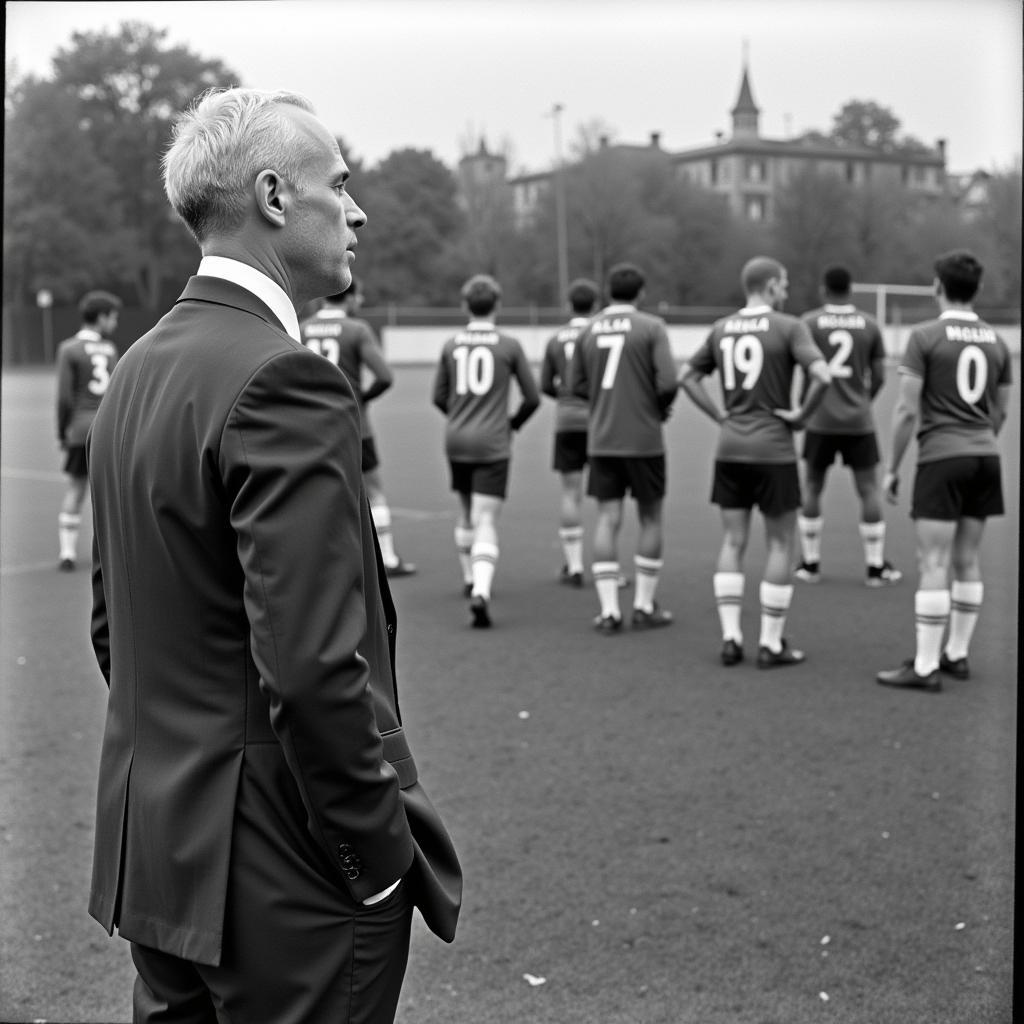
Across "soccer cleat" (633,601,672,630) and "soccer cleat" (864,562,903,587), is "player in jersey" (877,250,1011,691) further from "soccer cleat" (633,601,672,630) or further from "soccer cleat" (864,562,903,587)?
"soccer cleat" (864,562,903,587)

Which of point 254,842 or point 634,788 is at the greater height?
point 254,842

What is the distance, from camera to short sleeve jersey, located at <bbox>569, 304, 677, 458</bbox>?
28.3 feet

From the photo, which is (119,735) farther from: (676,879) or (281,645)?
(676,879)

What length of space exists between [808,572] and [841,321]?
73.3 inches

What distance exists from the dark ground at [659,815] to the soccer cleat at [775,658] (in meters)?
0.10

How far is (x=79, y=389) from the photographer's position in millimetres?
10906

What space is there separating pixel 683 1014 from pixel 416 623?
5361 millimetres

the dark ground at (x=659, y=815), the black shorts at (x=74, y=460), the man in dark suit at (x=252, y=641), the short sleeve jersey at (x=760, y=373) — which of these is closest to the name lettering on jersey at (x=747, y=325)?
the short sleeve jersey at (x=760, y=373)

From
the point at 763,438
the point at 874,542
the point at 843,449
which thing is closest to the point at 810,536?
the point at 874,542

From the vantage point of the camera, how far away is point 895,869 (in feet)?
15.0

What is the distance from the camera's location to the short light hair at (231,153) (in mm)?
2068

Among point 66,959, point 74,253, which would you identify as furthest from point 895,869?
point 74,253

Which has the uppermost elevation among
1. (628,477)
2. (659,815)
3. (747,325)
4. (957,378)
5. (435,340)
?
(435,340)

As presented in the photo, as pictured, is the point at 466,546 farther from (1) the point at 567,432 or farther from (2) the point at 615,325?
(2) the point at 615,325
